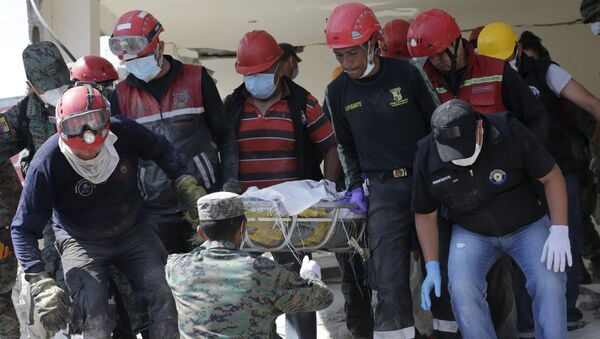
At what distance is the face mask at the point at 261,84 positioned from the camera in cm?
569

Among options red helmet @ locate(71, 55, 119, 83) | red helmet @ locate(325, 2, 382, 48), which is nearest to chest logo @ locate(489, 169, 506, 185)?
red helmet @ locate(325, 2, 382, 48)

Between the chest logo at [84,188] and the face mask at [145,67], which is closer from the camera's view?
the chest logo at [84,188]

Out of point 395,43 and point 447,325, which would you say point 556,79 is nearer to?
point 395,43

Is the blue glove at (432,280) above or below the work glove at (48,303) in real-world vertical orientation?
above

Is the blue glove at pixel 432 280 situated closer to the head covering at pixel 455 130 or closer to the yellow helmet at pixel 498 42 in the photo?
the head covering at pixel 455 130

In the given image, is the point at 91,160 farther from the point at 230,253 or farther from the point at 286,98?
the point at 286,98

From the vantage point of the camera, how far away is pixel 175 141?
5.43 metres

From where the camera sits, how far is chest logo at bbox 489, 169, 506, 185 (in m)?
4.70

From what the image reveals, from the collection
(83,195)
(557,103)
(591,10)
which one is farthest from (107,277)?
(591,10)

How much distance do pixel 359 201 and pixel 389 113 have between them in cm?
52

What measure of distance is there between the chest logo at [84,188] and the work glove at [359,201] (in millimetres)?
1448

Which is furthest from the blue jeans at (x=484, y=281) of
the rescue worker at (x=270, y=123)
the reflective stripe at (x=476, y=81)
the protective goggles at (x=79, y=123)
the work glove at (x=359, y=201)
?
the protective goggles at (x=79, y=123)

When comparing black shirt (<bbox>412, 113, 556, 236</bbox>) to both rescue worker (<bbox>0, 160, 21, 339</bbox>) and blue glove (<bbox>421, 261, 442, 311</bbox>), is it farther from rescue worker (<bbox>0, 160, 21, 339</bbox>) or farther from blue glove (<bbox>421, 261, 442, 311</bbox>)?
rescue worker (<bbox>0, 160, 21, 339</bbox>)

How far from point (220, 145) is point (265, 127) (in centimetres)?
35
